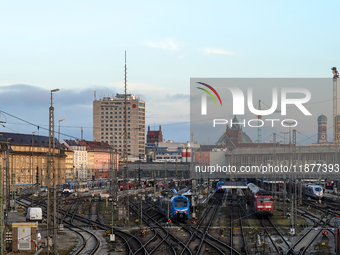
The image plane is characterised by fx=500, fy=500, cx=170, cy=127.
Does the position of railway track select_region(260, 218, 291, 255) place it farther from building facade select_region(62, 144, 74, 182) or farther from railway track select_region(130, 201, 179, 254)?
building facade select_region(62, 144, 74, 182)

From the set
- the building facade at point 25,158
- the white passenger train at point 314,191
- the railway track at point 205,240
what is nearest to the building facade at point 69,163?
the building facade at point 25,158

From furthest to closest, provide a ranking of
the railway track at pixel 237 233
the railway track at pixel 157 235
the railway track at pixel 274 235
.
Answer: the railway track at pixel 157 235 → the railway track at pixel 237 233 → the railway track at pixel 274 235

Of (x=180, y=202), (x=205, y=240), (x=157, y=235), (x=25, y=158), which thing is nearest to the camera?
(x=205, y=240)

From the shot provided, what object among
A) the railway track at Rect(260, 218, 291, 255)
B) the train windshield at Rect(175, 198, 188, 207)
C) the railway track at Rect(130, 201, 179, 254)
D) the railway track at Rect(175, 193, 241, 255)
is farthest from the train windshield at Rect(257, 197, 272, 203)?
the railway track at Rect(130, 201, 179, 254)

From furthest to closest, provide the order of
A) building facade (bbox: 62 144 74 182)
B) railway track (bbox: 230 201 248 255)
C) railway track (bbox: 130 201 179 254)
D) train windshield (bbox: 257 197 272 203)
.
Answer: building facade (bbox: 62 144 74 182) → train windshield (bbox: 257 197 272 203) → railway track (bbox: 130 201 179 254) → railway track (bbox: 230 201 248 255)

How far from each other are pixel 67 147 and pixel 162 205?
456ft

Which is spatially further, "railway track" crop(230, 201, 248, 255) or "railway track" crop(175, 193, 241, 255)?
"railway track" crop(230, 201, 248, 255)

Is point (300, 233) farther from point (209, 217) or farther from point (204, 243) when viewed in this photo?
point (209, 217)

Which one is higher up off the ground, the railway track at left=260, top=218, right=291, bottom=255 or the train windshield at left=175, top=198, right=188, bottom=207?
the train windshield at left=175, top=198, right=188, bottom=207

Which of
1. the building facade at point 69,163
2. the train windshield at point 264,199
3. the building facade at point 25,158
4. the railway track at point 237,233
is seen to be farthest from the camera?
the building facade at point 69,163

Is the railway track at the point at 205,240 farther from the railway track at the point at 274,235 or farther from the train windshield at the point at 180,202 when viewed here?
the railway track at the point at 274,235

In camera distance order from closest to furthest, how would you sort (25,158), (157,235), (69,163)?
(157,235)
(25,158)
(69,163)

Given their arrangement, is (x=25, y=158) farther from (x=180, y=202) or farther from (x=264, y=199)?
(x=264, y=199)

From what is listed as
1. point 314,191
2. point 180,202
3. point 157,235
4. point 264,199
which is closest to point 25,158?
point 314,191
